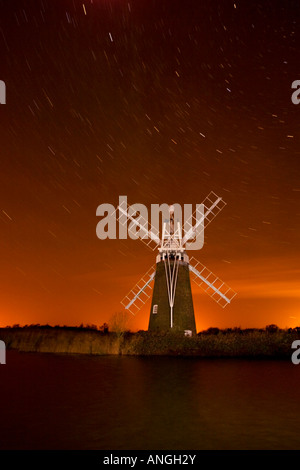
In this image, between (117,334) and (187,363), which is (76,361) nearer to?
(117,334)

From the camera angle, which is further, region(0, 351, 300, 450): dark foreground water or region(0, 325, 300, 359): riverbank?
region(0, 325, 300, 359): riverbank

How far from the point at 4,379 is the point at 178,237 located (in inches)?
633

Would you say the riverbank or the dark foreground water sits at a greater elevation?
the riverbank

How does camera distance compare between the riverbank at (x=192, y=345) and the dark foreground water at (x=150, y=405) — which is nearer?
the dark foreground water at (x=150, y=405)

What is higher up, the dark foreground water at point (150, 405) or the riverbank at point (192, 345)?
the riverbank at point (192, 345)

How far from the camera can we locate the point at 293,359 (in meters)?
29.2

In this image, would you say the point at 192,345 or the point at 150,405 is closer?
the point at 150,405

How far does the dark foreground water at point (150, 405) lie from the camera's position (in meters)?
11.7

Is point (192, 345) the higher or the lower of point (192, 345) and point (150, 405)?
the higher

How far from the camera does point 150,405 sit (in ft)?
52.3

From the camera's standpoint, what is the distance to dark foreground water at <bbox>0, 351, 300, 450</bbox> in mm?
11656
